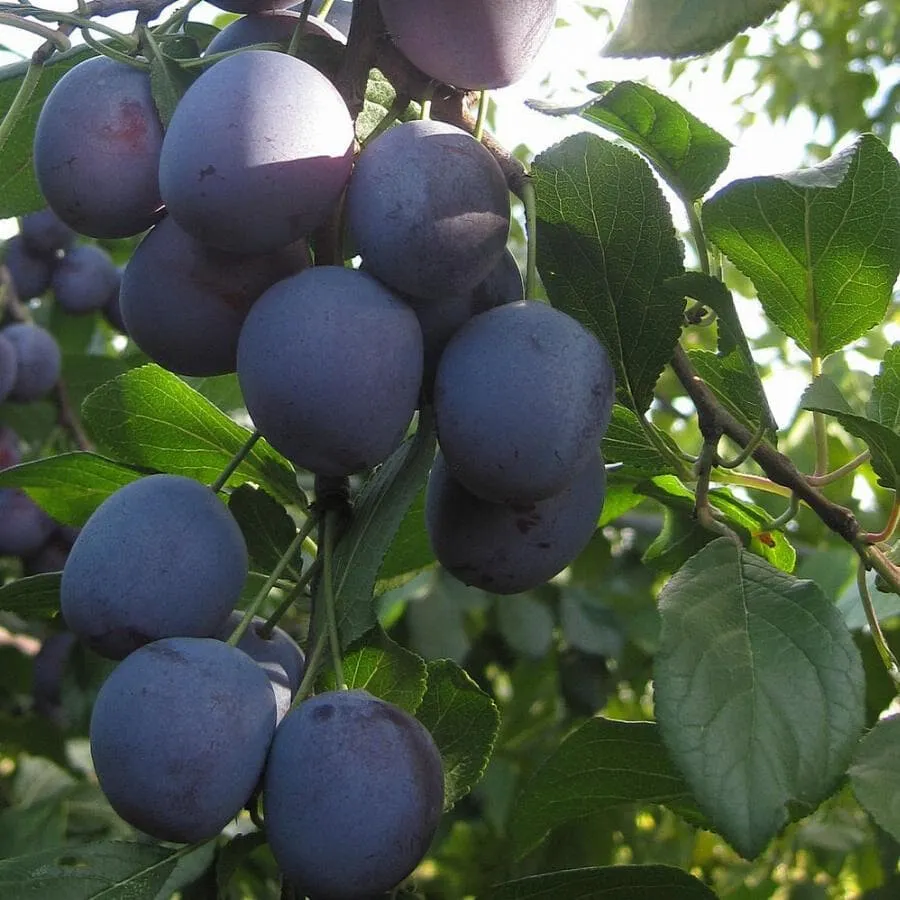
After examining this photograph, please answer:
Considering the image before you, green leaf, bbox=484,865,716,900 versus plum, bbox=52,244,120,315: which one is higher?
green leaf, bbox=484,865,716,900

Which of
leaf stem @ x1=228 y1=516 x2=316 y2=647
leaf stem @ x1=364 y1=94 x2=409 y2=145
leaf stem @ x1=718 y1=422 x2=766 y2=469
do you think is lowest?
leaf stem @ x1=228 y1=516 x2=316 y2=647

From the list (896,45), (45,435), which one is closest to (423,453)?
(45,435)

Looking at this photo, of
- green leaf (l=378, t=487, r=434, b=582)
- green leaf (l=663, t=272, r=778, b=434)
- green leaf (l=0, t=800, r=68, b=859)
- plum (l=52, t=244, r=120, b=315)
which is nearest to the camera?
green leaf (l=663, t=272, r=778, b=434)

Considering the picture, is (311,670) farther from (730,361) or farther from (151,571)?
(730,361)

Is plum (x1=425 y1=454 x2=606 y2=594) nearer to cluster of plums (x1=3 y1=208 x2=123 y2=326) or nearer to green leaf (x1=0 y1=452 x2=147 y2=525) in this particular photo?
green leaf (x1=0 y1=452 x2=147 y2=525)

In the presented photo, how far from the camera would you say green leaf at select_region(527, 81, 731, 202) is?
0.72 m

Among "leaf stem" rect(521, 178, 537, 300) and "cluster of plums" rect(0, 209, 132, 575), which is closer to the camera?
"leaf stem" rect(521, 178, 537, 300)

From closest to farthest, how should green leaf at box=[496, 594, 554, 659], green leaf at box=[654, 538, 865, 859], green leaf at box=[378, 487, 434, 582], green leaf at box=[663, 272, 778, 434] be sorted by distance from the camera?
green leaf at box=[654, 538, 865, 859] → green leaf at box=[663, 272, 778, 434] → green leaf at box=[378, 487, 434, 582] → green leaf at box=[496, 594, 554, 659]

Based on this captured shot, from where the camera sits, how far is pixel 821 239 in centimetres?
77

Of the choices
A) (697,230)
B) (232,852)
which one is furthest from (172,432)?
(697,230)

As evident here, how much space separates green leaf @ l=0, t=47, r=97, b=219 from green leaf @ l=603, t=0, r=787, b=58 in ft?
1.40

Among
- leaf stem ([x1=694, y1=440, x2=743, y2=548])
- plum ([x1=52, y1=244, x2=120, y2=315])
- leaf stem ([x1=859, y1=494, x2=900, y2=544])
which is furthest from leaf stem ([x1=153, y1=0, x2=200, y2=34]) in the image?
plum ([x1=52, y1=244, x2=120, y2=315])

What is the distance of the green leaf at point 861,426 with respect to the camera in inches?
27.3

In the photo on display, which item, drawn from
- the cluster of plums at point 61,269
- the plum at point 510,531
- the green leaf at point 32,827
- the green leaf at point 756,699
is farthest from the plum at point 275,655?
the cluster of plums at point 61,269
